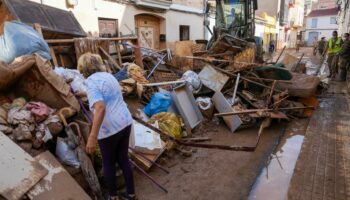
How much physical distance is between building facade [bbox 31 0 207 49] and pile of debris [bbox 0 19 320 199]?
2.16 m

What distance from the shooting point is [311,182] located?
3.35 m

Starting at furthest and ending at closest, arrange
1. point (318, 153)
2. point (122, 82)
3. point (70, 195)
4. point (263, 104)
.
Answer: point (263, 104) → point (122, 82) → point (318, 153) → point (70, 195)

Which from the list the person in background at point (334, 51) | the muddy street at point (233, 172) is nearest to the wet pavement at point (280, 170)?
the muddy street at point (233, 172)

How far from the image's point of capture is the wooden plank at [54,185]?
8.60 feet

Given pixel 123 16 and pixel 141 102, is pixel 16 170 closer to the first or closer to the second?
pixel 141 102

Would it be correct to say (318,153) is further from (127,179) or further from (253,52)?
(253,52)

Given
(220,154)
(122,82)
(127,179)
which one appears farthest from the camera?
(122,82)

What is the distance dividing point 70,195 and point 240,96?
4606 millimetres

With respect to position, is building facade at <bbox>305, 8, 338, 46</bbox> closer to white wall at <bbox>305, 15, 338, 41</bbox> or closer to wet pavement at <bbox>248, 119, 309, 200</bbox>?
white wall at <bbox>305, 15, 338, 41</bbox>

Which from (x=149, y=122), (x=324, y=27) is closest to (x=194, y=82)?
(x=149, y=122)

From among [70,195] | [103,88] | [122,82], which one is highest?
[103,88]

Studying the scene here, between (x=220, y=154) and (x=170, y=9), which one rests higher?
(x=170, y=9)

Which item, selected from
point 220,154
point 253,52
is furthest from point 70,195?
point 253,52

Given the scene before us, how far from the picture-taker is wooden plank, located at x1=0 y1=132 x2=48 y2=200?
97.3 inches
